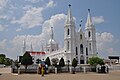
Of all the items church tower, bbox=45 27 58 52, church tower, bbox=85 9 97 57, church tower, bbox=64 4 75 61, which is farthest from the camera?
church tower, bbox=45 27 58 52

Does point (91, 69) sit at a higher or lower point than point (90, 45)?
lower

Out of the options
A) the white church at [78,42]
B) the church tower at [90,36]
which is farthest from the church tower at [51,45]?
the church tower at [90,36]

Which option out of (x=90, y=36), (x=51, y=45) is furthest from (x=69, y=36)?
(x=51, y=45)

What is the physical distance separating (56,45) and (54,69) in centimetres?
8658

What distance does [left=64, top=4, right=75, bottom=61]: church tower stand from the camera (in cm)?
9884

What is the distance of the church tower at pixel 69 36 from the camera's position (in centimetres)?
9884

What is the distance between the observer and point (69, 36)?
100 m

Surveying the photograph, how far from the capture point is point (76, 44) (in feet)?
342

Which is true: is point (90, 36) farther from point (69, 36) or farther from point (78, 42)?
point (69, 36)

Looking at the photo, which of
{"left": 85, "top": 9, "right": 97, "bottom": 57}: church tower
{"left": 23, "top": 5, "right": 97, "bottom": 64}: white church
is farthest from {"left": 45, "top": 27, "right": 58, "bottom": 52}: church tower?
{"left": 85, "top": 9, "right": 97, "bottom": 57}: church tower

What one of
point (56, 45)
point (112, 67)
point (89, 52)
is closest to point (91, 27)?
point (89, 52)

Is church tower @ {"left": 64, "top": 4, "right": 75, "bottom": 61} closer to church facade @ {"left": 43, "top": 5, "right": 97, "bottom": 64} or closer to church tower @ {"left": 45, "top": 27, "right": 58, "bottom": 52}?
church facade @ {"left": 43, "top": 5, "right": 97, "bottom": 64}

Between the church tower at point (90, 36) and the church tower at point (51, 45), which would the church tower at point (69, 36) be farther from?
the church tower at point (51, 45)

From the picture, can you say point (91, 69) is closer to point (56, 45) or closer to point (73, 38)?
point (73, 38)
